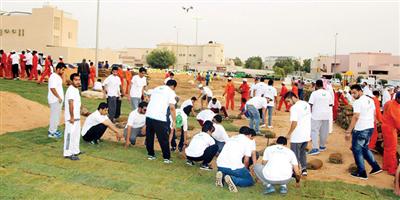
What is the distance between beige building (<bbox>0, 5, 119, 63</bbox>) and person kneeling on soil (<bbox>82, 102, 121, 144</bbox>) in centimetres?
3965

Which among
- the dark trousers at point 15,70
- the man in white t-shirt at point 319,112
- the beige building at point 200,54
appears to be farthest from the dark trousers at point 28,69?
the beige building at point 200,54

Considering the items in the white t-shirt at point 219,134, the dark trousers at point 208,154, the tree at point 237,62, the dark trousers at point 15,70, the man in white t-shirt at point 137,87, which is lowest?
the dark trousers at point 208,154

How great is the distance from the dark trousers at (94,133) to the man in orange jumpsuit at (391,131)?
5737 millimetres

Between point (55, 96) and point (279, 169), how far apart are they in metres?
5.42

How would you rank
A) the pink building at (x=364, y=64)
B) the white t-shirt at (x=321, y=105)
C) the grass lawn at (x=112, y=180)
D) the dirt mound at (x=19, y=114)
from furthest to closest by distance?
1. the pink building at (x=364, y=64)
2. the dirt mound at (x=19, y=114)
3. the white t-shirt at (x=321, y=105)
4. the grass lawn at (x=112, y=180)

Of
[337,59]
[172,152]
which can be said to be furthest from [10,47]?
[337,59]

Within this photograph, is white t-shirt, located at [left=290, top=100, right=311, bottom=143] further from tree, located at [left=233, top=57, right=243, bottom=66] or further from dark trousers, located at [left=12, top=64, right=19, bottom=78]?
tree, located at [left=233, top=57, right=243, bottom=66]

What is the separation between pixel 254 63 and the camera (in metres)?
122

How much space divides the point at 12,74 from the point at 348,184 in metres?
17.5

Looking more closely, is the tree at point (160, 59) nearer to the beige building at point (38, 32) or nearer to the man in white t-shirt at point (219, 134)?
the beige building at point (38, 32)

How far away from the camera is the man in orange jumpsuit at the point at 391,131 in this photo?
784 centimetres

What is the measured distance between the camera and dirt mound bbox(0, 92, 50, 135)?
10867 mm

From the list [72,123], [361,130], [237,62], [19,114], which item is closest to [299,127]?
[361,130]

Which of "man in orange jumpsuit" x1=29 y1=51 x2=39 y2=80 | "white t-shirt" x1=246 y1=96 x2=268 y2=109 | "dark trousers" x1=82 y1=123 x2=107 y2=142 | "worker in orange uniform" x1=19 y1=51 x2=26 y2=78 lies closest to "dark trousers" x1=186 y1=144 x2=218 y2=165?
"dark trousers" x1=82 y1=123 x2=107 y2=142
